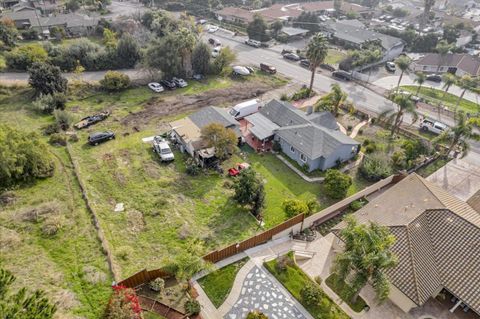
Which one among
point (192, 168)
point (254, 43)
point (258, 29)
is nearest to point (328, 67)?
point (254, 43)

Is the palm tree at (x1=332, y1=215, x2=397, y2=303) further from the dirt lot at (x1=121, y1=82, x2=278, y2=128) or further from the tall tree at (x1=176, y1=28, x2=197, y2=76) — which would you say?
the tall tree at (x1=176, y1=28, x2=197, y2=76)

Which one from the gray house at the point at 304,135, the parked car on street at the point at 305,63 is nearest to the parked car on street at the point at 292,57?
the parked car on street at the point at 305,63

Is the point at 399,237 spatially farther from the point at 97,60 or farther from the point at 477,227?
the point at 97,60

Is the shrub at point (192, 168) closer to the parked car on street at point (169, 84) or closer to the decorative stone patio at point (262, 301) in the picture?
the decorative stone patio at point (262, 301)

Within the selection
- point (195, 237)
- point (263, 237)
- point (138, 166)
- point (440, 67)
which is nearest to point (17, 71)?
point (138, 166)

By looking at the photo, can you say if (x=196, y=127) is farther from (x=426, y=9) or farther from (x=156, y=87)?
(x=426, y=9)
